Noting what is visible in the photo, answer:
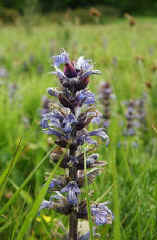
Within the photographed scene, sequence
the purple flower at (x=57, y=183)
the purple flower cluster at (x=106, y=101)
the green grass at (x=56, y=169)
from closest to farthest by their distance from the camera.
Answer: the green grass at (x=56, y=169), the purple flower at (x=57, y=183), the purple flower cluster at (x=106, y=101)

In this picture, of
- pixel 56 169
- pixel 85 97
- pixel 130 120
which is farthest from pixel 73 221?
pixel 130 120

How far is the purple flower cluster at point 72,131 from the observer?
4.14ft

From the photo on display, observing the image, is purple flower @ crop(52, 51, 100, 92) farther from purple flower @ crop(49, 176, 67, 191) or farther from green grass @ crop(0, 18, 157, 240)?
purple flower @ crop(49, 176, 67, 191)

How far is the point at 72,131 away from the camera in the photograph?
1.31m

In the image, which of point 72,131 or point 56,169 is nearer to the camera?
point 56,169

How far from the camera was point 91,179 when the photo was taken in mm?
1355

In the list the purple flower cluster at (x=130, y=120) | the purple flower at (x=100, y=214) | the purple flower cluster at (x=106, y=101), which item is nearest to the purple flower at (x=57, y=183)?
the purple flower at (x=100, y=214)

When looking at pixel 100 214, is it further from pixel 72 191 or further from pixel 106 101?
pixel 106 101

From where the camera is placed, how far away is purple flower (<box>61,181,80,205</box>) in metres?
1.23

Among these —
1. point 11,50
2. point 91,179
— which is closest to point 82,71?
point 91,179

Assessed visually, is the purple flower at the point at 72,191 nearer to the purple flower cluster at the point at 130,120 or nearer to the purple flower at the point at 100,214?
the purple flower at the point at 100,214

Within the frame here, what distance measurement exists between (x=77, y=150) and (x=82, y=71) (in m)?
0.36

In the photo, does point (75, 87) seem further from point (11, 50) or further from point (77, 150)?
point (11, 50)

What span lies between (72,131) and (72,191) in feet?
0.84
